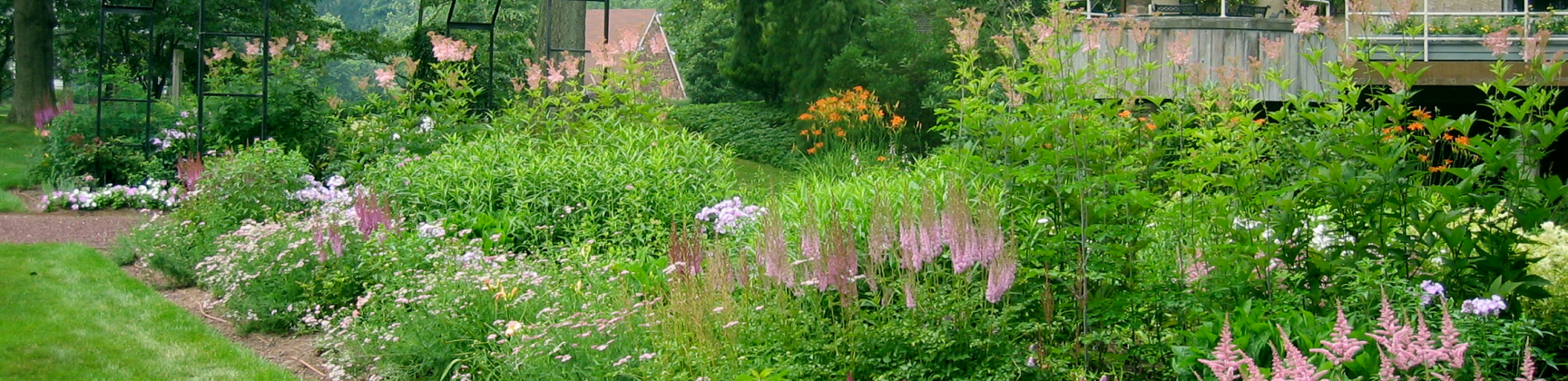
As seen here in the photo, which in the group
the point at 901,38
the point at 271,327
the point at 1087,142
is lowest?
the point at 271,327

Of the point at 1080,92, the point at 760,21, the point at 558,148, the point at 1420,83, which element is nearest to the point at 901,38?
the point at 760,21

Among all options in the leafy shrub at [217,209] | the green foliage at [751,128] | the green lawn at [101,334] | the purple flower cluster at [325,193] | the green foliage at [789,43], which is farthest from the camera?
the green foliage at [751,128]

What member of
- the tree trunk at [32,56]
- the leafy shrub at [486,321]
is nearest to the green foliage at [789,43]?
the tree trunk at [32,56]

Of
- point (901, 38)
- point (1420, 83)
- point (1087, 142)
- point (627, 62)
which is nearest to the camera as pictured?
point (1087, 142)

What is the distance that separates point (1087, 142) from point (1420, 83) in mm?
9205

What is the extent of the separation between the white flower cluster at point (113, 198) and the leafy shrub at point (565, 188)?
178 inches

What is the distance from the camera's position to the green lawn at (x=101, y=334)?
547 cm

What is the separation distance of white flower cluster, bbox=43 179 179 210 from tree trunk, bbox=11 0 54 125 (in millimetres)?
11557

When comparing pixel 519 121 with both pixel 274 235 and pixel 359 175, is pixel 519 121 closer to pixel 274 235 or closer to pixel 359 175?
pixel 359 175

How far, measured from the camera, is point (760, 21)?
20.7m

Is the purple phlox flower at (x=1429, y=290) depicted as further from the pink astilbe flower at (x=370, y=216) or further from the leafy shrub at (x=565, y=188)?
the pink astilbe flower at (x=370, y=216)

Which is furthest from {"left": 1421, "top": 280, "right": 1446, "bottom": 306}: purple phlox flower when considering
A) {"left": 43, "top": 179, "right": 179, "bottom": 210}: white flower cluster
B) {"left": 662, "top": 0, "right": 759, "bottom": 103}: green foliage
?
{"left": 662, "top": 0, "right": 759, "bottom": 103}: green foliage

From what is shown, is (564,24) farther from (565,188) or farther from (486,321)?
(486,321)

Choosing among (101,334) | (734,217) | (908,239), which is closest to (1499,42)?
(908,239)
